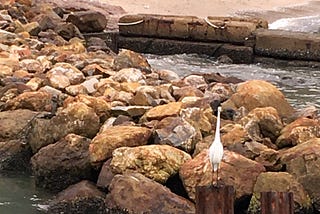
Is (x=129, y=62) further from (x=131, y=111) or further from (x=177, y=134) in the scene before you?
(x=177, y=134)

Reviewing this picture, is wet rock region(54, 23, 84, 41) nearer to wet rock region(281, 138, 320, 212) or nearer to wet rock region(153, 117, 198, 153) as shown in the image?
wet rock region(153, 117, 198, 153)

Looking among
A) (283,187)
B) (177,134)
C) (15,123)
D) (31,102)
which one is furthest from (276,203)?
(31,102)

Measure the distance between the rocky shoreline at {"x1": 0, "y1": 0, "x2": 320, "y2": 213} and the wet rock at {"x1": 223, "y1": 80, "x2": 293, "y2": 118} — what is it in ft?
0.05

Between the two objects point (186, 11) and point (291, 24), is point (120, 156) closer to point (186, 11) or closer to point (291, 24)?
point (291, 24)

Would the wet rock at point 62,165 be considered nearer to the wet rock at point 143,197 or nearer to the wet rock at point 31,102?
the wet rock at point 143,197

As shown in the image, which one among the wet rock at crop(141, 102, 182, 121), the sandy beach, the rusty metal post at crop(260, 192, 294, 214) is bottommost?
the sandy beach

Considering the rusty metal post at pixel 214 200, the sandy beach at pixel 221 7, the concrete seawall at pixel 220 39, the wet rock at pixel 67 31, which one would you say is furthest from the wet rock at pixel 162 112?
the sandy beach at pixel 221 7

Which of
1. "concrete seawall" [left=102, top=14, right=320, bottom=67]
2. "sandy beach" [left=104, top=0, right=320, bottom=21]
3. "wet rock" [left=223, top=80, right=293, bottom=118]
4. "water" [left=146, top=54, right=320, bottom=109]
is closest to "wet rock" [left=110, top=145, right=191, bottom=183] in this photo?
"wet rock" [left=223, top=80, right=293, bottom=118]

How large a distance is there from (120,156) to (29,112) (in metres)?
1.86

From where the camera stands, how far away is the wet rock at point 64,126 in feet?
25.1

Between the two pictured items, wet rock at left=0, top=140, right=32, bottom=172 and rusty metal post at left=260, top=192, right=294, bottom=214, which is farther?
wet rock at left=0, top=140, right=32, bottom=172

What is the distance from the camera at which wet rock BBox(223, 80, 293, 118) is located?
8297 millimetres

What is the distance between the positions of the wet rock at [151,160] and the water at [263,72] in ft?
15.0

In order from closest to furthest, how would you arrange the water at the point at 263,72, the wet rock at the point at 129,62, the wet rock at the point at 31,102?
the wet rock at the point at 31,102
the wet rock at the point at 129,62
the water at the point at 263,72
